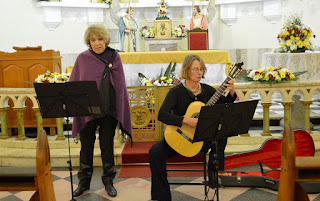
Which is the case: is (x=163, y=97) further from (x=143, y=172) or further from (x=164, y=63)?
(x=164, y=63)

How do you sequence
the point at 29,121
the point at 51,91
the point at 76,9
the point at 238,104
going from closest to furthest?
the point at 238,104, the point at 51,91, the point at 29,121, the point at 76,9

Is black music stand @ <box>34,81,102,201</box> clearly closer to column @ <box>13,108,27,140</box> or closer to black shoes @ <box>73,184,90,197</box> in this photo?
black shoes @ <box>73,184,90,197</box>

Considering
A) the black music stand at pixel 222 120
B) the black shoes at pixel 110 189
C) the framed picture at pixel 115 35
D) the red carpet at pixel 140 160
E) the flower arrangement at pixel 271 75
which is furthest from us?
the framed picture at pixel 115 35

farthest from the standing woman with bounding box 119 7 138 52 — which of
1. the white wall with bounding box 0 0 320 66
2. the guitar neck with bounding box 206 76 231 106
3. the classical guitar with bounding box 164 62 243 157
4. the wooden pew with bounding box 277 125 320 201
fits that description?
the wooden pew with bounding box 277 125 320 201

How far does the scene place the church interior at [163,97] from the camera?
352cm

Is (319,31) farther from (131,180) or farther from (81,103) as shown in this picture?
(81,103)

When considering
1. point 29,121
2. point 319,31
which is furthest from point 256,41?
point 29,121

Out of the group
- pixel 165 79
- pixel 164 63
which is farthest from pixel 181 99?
pixel 164 63

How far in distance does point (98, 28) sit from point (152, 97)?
1626 millimetres

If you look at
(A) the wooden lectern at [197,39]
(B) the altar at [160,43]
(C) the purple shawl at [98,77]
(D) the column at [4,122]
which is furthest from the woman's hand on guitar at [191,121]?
(B) the altar at [160,43]

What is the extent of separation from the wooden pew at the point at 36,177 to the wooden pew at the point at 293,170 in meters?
1.43

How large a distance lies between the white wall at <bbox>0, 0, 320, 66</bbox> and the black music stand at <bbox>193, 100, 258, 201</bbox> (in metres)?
A: 6.59

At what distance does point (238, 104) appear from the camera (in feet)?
9.50

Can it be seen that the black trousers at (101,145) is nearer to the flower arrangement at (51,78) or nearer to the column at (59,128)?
the column at (59,128)
